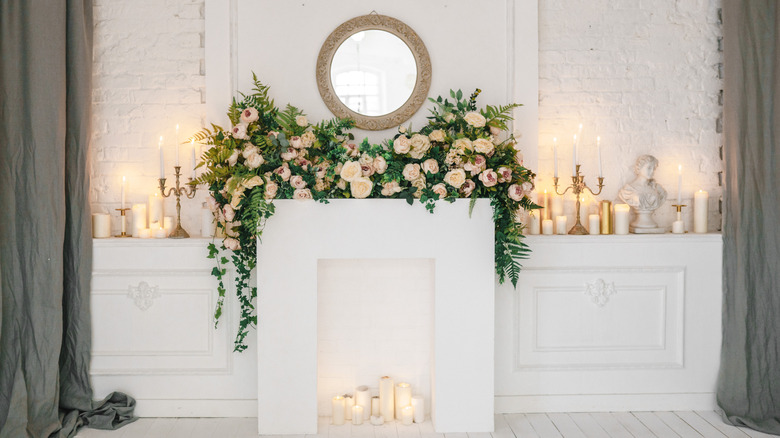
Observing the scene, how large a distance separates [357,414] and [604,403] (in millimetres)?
1345

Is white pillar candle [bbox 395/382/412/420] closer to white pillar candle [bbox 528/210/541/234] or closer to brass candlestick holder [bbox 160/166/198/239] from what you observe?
white pillar candle [bbox 528/210/541/234]

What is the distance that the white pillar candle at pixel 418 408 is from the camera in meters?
3.17

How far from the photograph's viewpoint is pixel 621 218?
332 centimetres

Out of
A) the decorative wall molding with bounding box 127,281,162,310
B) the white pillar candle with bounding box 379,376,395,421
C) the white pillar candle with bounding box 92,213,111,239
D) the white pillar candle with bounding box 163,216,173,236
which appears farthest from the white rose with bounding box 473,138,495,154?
the white pillar candle with bounding box 92,213,111,239

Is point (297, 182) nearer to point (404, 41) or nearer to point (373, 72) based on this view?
point (373, 72)

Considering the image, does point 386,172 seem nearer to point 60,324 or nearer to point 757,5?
point 60,324

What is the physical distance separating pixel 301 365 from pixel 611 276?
5.60ft

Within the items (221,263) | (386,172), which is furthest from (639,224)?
(221,263)

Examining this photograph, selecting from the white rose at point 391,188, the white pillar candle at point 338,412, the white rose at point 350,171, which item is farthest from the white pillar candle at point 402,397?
the white rose at point 350,171

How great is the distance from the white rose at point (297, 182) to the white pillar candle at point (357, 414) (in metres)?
→ 1.17

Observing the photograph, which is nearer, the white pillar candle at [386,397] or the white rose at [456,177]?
the white rose at [456,177]

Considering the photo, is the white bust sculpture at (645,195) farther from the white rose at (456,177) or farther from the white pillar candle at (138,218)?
the white pillar candle at (138,218)

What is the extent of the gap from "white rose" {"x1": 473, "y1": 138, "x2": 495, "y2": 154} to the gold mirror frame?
516mm

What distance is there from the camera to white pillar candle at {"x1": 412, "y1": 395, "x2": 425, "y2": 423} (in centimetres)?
317
